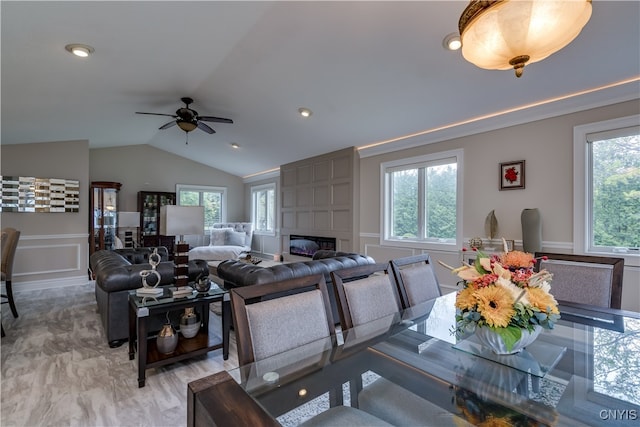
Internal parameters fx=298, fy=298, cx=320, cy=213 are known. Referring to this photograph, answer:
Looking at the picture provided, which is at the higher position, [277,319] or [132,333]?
[277,319]

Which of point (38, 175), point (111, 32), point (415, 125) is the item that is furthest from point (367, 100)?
point (38, 175)

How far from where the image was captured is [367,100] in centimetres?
373

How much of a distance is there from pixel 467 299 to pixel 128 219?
21.7ft

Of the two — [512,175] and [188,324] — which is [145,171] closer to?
[188,324]

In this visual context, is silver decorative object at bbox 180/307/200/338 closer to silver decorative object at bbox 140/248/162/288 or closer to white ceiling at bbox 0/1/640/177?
silver decorative object at bbox 140/248/162/288

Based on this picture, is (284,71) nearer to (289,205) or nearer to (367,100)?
(367,100)

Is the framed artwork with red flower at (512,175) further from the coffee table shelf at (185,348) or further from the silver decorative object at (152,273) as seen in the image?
the silver decorative object at (152,273)

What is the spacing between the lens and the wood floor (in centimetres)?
180

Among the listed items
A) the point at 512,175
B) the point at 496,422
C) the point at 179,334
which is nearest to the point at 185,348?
the point at 179,334

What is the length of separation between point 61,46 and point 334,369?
3.21 meters

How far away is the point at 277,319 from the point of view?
119cm

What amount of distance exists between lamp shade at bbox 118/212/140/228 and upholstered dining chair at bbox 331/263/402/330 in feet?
19.6

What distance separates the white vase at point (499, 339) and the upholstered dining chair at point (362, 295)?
0.53 meters

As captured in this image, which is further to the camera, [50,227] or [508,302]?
[50,227]
